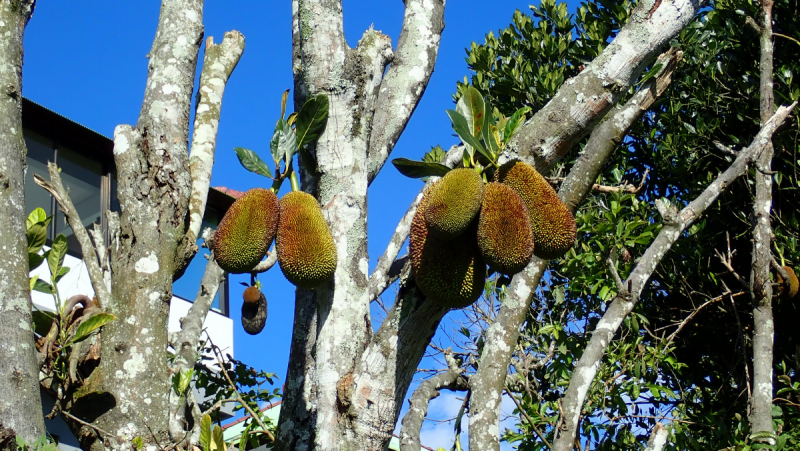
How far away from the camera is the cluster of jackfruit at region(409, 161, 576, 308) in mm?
1462

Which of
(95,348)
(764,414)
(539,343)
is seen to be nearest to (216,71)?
(95,348)

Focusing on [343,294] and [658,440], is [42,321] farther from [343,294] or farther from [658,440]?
[658,440]

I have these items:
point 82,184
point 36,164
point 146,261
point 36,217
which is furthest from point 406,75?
point 82,184

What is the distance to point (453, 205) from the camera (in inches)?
56.9

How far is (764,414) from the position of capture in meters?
3.31

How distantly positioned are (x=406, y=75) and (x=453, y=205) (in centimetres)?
84

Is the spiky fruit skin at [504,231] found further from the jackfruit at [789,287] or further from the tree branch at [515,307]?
the jackfruit at [789,287]

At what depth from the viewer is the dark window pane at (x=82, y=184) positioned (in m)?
7.79

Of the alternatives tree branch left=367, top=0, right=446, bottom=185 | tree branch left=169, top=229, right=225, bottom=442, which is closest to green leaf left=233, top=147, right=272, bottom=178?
tree branch left=367, top=0, right=446, bottom=185

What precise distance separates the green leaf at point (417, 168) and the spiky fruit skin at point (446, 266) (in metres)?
0.13

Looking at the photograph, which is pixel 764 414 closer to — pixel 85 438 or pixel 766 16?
pixel 766 16

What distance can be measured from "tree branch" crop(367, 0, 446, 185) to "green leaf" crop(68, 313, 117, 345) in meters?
0.74

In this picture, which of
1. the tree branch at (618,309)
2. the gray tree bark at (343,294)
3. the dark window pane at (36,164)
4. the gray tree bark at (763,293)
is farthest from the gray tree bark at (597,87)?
the dark window pane at (36,164)

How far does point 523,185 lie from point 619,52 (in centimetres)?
37
